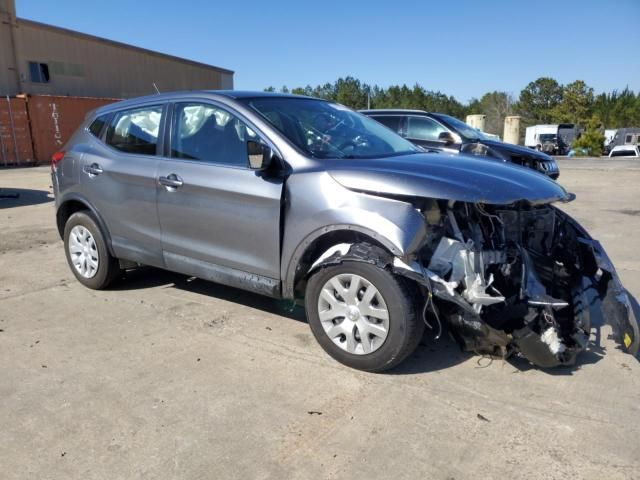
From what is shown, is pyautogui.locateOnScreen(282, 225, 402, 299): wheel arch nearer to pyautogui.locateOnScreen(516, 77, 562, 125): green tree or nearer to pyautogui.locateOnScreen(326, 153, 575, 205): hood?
pyautogui.locateOnScreen(326, 153, 575, 205): hood

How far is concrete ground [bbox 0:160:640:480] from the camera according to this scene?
2.49m

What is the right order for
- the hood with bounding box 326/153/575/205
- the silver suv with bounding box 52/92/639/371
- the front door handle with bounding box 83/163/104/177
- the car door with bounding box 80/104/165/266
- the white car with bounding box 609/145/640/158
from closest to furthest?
the hood with bounding box 326/153/575/205 → the silver suv with bounding box 52/92/639/371 → the car door with bounding box 80/104/165/266 → the front door handle with bounding box 83/163/104/177 → the white car with bounding box 609/145/640/158

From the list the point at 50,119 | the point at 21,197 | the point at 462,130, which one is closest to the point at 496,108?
the point at 50,119

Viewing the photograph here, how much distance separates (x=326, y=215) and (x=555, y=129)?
1831 inches

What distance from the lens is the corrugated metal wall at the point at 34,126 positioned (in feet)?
63.5

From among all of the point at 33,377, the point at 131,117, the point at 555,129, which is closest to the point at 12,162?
the point at 131,117

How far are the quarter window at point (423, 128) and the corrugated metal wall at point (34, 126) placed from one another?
1619 cm

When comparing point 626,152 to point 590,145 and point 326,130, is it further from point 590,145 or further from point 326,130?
point 326,130

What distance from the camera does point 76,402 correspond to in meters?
3.04

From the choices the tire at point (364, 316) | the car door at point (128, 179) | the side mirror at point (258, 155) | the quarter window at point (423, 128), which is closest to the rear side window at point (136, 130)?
the car door at point (128, 179)

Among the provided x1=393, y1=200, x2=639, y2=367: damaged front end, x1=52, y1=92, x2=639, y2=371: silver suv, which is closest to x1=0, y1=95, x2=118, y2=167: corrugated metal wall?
x1=52, y1=92, x2=639, y2=371: silver suv

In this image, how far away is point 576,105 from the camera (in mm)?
55656

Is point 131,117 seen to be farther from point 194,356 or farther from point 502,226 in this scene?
point 502,226

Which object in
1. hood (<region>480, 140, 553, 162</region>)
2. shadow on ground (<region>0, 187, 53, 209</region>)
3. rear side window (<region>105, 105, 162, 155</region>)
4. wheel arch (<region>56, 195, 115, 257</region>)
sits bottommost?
shadow on ground (<region>0, 187, 53, 209</region>)
